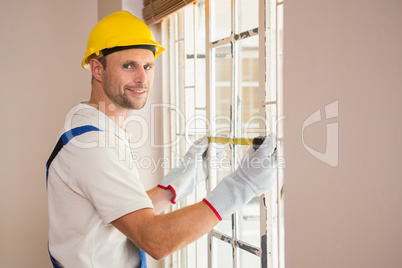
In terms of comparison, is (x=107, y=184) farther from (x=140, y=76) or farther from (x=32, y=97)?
(x=32, y=97)

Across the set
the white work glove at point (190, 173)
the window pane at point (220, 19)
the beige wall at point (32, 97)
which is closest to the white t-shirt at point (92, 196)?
the white work glove at point (190, 173)

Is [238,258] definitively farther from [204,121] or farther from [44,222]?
[44,222]

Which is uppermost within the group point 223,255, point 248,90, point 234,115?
point 248,90

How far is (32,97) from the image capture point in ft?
7.97

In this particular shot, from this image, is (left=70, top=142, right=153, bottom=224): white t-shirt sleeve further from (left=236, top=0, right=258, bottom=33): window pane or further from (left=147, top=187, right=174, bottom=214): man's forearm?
(left=236, top=0, right=258, bottom=33): window pane

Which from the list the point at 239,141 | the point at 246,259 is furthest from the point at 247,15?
the point at 246,259

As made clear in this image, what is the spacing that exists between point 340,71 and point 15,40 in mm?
2179

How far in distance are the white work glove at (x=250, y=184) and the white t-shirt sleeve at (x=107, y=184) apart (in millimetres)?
235

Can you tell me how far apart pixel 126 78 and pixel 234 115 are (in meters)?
0.46

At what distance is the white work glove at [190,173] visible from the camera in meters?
1.65

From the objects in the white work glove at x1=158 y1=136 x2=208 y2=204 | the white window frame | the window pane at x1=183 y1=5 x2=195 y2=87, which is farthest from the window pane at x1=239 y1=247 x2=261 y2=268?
the window pane at x1=183 y1=5 x2=195 y2=87

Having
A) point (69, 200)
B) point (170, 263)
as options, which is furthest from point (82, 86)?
point (69, 200)

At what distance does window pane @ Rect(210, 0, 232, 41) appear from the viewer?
1599 millimetres

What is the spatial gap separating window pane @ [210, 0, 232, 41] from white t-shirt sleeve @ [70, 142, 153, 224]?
76cm
